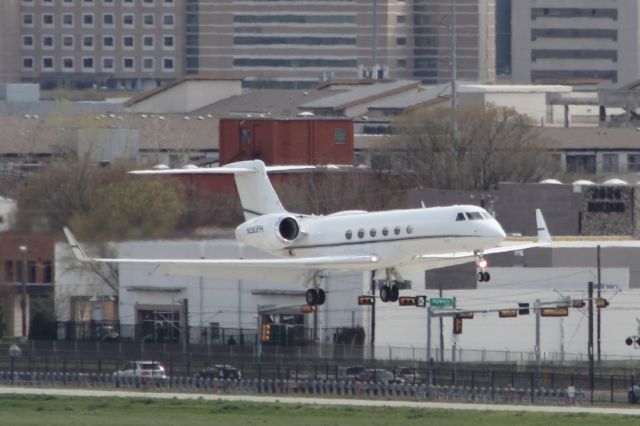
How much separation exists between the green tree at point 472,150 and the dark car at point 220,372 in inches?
1411

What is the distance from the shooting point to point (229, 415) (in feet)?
213

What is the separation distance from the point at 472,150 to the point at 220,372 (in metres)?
42.7

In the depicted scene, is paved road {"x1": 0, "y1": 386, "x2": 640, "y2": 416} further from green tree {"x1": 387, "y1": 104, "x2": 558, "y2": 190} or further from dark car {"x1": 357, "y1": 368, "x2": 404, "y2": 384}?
green tree {"x1": 387, "y1": 104, "x2": 558, "y2": 190}

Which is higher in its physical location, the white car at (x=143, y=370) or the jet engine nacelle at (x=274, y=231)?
the jet engine nacelle at (x=274, y=231)

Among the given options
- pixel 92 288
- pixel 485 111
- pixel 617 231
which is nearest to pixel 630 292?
pixel 617 231

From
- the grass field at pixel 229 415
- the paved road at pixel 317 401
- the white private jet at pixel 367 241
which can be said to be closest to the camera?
the white private jet at pixel 367 241

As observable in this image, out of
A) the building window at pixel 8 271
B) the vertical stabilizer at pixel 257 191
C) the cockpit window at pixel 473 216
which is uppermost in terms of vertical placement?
the vertical stabilizer at pixel 257 191

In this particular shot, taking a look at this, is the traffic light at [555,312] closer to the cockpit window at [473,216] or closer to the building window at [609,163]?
the cockpit window at [473,216]

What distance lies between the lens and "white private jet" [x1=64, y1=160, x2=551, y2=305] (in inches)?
2297

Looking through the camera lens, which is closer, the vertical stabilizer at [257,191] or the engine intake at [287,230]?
the engine intake at [287,230]

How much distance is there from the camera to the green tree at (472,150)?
113 m

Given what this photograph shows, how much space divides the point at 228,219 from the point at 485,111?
4865 cm

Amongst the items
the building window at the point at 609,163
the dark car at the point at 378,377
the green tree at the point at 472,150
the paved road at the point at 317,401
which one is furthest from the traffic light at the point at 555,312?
the building window at the point at 609,163

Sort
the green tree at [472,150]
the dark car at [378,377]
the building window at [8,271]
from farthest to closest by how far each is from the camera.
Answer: the green tree at [472,150], the building window at [8,271], the dark car at [378,377]
